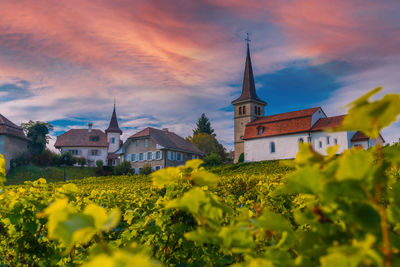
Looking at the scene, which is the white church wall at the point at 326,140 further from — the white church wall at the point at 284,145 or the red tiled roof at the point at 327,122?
the red tiled roof at the point at 327,122

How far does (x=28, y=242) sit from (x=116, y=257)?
2.16m

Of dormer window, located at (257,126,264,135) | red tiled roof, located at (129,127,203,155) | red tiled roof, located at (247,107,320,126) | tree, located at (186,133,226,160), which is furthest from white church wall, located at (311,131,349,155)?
tree, located at (186,133,226,160)

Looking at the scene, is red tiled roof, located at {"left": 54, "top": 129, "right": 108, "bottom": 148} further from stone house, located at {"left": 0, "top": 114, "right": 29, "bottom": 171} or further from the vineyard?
the vineyard

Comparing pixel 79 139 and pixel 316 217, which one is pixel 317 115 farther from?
pixel 316 217

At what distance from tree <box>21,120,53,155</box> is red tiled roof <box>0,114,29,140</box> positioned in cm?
182

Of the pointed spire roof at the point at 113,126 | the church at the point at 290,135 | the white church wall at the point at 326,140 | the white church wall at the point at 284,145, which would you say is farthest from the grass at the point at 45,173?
the white church wall at the point at 326,140

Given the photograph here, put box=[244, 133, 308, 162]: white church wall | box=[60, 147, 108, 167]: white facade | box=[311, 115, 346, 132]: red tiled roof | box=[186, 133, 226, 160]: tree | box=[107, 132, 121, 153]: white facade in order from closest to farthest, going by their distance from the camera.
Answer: box=[311, 115, 346, 132]: red tiled roof
box=[244, 133, 308, 162]: white church wall
box=[60, 147, 108, 167]: white facade
box=[107, 132, 121, 153]: white facade
box=[186, 133, 226, 160]: tree

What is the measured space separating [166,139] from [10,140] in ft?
57.1

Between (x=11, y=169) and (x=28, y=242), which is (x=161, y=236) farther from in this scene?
(x=11, y=169)

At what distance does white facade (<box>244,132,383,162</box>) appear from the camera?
34.3 meters

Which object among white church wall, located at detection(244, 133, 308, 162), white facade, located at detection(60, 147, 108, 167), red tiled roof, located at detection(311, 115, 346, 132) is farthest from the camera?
white facade, located at detection(60, 147, 108, 167)

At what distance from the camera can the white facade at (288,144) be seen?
113 feet

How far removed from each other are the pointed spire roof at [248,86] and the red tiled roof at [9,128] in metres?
30.1

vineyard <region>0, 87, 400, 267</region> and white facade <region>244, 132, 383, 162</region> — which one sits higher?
white facade <region>244, 132, 383, 162</region>
